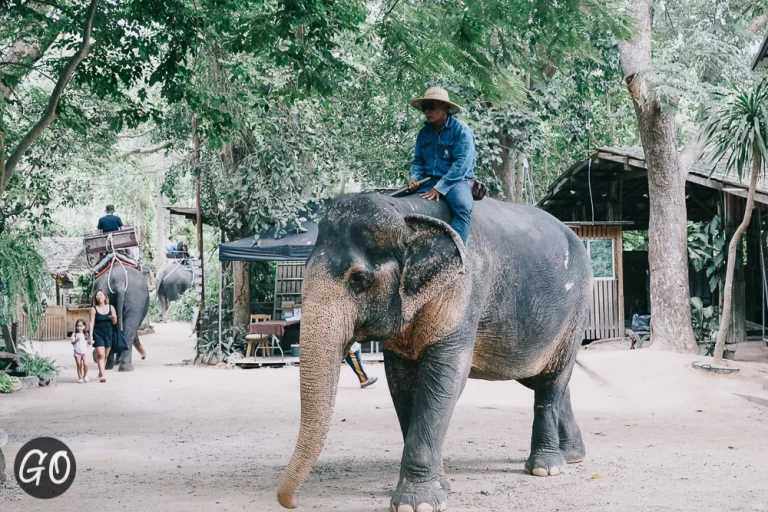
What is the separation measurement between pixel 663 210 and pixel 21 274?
→ 11355 millimetres

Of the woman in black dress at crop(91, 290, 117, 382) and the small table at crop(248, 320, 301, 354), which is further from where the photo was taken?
the small table at crop(248, 320, 301, 354)

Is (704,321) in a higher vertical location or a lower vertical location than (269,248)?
lower

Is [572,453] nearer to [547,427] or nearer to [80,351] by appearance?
[547,427]

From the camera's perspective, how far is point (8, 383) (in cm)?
1355

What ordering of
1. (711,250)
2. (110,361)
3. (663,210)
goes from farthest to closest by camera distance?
1. (711,250)
2. (110,361)
3. (663,210)

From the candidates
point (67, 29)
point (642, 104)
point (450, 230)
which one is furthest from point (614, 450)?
point (642, 104)

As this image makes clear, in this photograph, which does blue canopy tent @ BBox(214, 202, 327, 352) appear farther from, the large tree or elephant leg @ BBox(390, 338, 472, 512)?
elephant leg @ BBox(390, 338, 472, 512)

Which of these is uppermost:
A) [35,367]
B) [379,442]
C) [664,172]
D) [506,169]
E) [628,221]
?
[506,169]

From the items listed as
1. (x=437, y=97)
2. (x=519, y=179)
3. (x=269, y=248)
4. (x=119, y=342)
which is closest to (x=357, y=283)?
(x=437, y=97)

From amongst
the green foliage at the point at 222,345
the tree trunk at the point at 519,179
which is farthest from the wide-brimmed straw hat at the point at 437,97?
the tree trunk at the point at 519,179

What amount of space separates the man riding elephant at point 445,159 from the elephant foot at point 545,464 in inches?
81.5

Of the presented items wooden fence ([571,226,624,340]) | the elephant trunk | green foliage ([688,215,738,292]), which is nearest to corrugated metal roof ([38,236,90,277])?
wooden fence ([571,226,624,340])

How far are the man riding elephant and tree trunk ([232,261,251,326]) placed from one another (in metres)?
13.3

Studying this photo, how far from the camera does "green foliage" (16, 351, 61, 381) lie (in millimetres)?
14633
